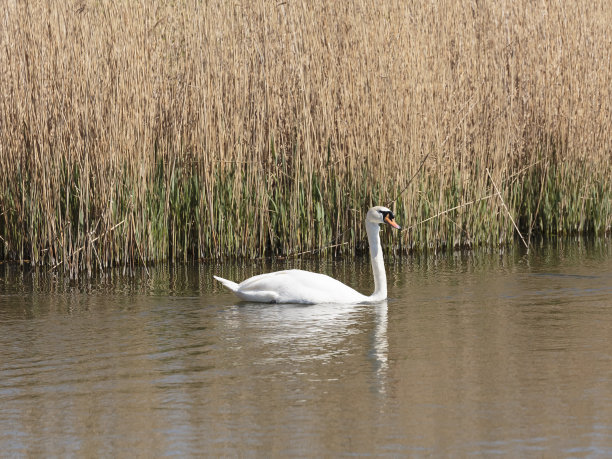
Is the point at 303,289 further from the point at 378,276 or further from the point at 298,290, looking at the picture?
the point at 378,276

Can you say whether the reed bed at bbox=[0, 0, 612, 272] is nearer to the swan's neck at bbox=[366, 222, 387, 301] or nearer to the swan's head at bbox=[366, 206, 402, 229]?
the swan's head at bbox=[366, 206, 402, 229]

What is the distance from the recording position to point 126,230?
443 inches

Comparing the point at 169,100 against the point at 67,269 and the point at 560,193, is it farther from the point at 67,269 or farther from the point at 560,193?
the point at 560,193

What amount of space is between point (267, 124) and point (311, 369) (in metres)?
5.59

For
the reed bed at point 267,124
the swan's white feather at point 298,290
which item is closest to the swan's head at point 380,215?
the swan's white feather at point 298,290

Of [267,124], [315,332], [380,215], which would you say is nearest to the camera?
[315,332]

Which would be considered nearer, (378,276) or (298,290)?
(298,290)

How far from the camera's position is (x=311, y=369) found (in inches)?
269

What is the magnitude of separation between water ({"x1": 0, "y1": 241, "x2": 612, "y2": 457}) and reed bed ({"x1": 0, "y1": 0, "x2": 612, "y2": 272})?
1.01 metres

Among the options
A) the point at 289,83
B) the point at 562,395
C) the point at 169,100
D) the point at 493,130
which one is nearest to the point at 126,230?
the point at 169,100

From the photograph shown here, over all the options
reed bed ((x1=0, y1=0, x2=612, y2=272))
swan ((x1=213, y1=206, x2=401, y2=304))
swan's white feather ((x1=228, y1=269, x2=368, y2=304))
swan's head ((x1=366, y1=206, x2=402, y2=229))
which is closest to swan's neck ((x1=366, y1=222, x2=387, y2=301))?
swan ((x1=213, y1=206, x2=401, y2=304))

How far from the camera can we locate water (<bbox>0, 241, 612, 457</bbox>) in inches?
213

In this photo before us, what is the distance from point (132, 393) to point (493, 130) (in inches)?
294

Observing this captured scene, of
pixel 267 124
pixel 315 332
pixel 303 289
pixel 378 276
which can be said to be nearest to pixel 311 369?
pixel 315 332
